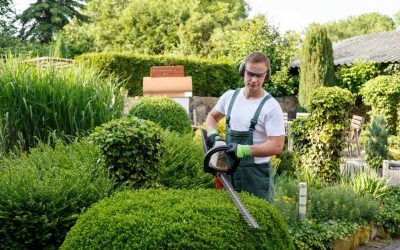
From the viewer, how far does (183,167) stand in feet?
17.1

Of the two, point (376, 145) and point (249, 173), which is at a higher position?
point (249, 173)

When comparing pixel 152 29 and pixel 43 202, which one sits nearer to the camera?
pixel 43 202

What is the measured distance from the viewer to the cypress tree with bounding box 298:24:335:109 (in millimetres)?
18219

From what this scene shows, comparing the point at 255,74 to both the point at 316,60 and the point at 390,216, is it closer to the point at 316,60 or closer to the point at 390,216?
the point at 390,216

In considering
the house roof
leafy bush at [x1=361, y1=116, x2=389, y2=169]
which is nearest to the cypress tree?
the house roof

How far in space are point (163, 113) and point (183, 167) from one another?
3.39 meters

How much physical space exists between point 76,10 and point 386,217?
28.9 metres

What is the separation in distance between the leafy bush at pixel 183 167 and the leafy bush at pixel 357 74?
46.2 ft

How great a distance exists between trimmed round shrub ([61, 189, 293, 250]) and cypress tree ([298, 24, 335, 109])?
15.5 meters

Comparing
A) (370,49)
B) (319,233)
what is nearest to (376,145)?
(319,233)

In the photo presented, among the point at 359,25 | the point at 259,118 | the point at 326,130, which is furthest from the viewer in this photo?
the point at 359,25

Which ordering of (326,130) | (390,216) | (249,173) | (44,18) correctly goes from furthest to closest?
(44,18) < (326,130) < (390,216) < (249,173)

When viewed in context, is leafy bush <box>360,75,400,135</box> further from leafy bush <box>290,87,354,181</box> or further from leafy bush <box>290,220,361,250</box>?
leafy bush <box>290,220,361,250</box>

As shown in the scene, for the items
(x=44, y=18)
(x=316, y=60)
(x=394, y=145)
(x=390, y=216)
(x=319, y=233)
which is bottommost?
(x=394, y=145)
